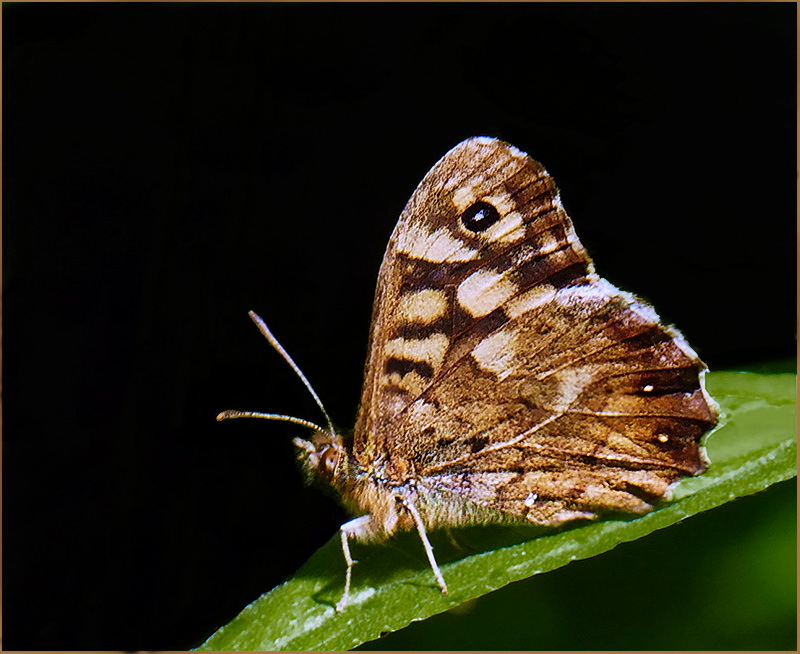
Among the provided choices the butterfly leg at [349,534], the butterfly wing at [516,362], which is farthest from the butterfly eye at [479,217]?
the butterfly leg at [349,534]

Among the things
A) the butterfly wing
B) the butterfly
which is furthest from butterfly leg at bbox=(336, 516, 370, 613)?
the butterfly wing

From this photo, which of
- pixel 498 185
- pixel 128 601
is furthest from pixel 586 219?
pixel 128 601

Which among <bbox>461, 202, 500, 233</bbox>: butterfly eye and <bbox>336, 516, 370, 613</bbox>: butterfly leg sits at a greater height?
<bbox>461, 202, 500, 233</bbox>: butterfly eye

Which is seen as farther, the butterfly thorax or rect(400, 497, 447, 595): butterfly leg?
the butterfly thorax

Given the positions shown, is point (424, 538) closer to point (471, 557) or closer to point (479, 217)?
point (471, 557)

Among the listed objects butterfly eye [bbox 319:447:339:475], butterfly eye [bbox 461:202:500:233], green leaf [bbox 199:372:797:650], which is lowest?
green leaf [bbox 199:372:797:650]

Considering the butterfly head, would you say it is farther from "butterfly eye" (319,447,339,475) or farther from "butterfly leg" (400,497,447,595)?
"butterfly leg" (400,497,447,595)

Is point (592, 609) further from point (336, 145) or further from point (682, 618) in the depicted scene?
point (336, 145)

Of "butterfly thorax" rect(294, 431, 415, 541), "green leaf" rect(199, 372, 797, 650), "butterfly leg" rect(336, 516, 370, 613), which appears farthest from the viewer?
"butterfly thorax" rect(294, 431, 415, 541)

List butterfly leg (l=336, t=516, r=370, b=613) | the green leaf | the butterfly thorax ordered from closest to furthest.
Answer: the green leaf
butterfly leg (l=336, t=516, r=370, b=613)
the butterfly thorax
